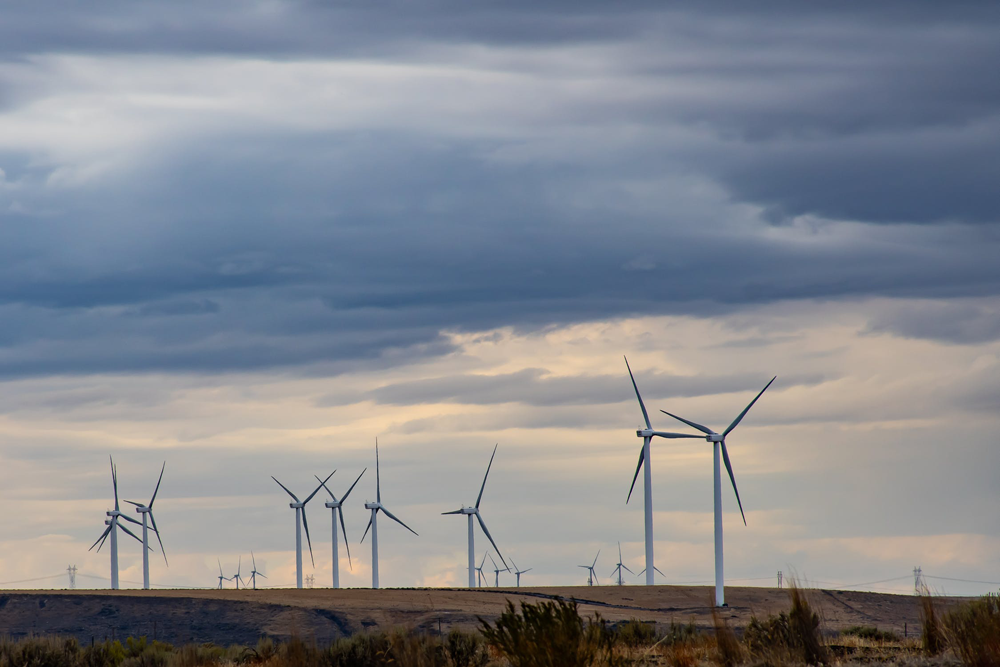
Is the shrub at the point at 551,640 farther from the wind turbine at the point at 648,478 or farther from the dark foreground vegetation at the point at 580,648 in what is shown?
the wind turbine at the point at 648,478

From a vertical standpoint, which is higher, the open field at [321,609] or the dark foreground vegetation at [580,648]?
the dark foreground vegetation at [580,648]

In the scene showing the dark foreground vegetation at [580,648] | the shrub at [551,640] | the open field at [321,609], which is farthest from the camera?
the open field at [321,609]

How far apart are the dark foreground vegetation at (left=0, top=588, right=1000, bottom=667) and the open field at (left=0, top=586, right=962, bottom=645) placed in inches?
1416

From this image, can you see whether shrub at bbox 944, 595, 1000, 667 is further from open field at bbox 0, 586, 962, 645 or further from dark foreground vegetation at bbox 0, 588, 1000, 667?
open field at bbox 0, 586, 962, 645

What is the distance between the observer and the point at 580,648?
1020 inches

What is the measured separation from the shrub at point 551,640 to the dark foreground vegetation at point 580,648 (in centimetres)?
2

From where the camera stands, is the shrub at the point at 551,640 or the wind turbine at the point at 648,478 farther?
the wind turbine at the point at 648,478

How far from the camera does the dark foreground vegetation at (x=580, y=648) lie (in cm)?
2633

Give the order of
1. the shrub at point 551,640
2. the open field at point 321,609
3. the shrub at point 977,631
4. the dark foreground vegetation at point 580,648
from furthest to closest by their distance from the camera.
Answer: the open field at point 321,609, the dark foreground vegetation at point 580,648, the shrub at point 977,631, the shrub at point 551,640

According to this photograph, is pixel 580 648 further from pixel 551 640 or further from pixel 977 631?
pixel 977 631

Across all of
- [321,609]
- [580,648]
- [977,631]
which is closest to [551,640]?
→ [580,648]

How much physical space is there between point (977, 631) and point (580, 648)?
8.62 meters

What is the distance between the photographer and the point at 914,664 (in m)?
28.2

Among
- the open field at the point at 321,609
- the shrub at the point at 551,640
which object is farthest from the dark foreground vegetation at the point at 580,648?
the open field at the point at 321,609
